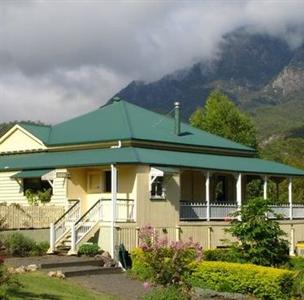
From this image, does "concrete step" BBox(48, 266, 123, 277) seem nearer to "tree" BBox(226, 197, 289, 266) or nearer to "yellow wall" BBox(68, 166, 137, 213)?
"tree" BBox(226, 197, 289, 266)

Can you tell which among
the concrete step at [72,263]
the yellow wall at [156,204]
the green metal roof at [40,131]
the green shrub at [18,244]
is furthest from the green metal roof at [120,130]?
the concrete step at [72,263]

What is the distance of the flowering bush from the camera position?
51.5ft

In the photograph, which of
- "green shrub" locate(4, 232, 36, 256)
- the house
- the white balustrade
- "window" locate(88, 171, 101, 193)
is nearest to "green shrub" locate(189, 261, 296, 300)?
the house

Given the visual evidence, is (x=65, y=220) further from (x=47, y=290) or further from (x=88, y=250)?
(x=47, y=290)

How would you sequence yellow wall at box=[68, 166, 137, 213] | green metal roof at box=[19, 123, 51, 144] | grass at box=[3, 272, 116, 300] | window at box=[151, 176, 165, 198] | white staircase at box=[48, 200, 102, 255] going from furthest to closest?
1. green metal roof at box=[19, 123, 51, 144]
2. yellow wall at box=[68, 166, 137, 213]
3. window at box=[151, 176, 165, 198]
4. white staircase at box=[48, 200, 102, 255]
5. grass at box=[3, 272, 116, 300]

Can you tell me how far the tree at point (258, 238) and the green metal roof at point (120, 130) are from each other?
7.50 meters

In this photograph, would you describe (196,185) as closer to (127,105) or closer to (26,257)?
(127,105)

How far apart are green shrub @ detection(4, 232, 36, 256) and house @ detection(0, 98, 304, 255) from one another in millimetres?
1091

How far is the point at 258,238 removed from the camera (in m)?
25.5

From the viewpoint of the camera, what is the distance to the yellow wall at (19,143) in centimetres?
3606

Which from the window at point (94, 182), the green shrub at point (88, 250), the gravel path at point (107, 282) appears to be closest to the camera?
the gravel path at point (107, 282)

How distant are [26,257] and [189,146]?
1077 cm

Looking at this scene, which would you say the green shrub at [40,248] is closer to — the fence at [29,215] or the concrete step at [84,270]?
the fence at [29,215]

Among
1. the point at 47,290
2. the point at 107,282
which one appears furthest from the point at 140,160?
the point at 47,290
